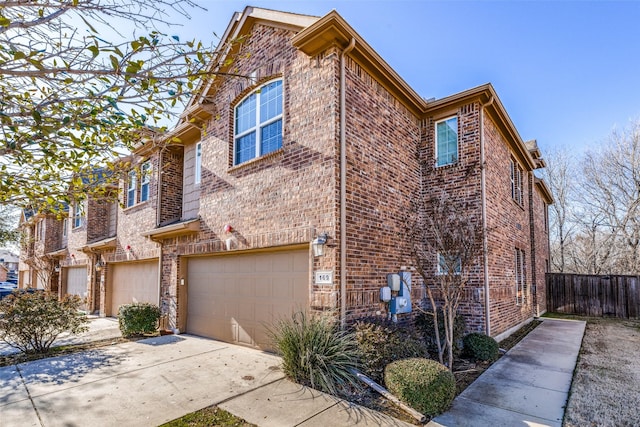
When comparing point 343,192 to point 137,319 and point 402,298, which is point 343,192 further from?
point 137,319

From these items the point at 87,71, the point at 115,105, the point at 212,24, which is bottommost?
the point at 115,105

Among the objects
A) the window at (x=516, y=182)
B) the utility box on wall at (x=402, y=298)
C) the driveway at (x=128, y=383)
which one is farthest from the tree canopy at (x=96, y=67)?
the window at (x=516, y=182)

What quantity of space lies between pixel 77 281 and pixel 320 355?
17828 mm

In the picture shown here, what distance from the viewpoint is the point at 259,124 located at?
881cm

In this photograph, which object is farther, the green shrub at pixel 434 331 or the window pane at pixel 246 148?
the window pane at pixel 246 148

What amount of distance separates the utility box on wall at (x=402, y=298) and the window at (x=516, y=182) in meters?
6.08

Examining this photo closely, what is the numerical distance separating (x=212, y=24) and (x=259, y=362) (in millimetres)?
6044

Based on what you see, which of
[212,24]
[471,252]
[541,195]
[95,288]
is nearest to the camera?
[212,24]

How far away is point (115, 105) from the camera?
418cm

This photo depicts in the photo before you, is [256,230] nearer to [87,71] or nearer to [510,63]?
[87,71]

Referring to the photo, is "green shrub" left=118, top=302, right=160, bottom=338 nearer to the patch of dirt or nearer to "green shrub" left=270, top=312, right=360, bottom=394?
"green shrub" left=270, top=312, right=360, bottom=394

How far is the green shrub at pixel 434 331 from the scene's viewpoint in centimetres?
779

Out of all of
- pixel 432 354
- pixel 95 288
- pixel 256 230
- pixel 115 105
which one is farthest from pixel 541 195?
pixel 95 288

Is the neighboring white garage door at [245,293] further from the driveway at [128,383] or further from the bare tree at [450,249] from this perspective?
the bare tree at [450,249]
